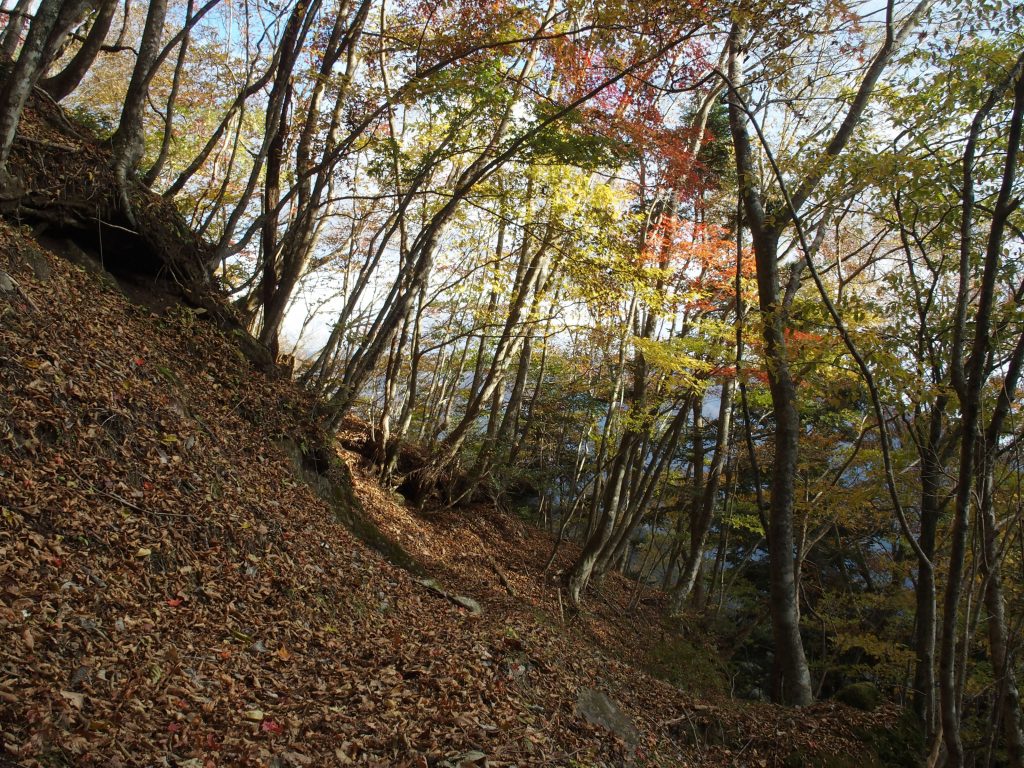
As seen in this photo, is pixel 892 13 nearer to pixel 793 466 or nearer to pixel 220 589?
pixel 793 466

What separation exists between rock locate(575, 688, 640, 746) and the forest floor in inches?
2.9

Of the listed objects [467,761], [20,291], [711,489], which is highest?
[711,489]

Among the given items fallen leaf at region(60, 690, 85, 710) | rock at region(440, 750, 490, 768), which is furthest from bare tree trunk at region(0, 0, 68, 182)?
rock at region(440, 750, 490, 768)

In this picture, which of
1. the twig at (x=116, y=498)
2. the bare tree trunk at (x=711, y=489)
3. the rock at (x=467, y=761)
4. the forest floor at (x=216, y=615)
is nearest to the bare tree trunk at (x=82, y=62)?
the forest floor at (x=216, y=615)

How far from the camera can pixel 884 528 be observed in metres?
13.5

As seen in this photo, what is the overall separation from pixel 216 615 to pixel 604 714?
3.69 m

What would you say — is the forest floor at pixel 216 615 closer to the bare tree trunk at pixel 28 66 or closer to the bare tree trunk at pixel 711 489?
the bare tree trunk at pixel 28 66

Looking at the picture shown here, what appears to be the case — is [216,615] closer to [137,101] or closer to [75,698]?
[75,698]

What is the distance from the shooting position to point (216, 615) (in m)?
4.28

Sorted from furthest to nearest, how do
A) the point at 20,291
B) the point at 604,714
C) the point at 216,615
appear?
the point at 604,714, the point at 20,291, the point at 216,615

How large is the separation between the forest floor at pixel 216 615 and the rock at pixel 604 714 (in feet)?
0.24

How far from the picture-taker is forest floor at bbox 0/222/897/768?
3164mm

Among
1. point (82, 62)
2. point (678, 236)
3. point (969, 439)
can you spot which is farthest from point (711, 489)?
point (82, 62)

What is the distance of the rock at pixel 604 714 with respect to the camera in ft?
18.6
